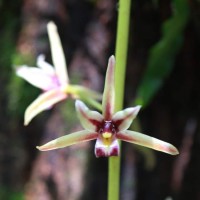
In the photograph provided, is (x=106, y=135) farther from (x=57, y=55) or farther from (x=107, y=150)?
(x=57, y=55)

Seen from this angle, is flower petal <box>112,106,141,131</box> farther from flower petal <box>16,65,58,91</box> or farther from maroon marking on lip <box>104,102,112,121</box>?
flower petal <box>16,65,58,91</box>

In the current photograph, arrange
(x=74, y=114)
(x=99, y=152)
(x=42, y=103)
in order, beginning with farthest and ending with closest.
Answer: (x=74, y=114) → (x=42, y=103) → (x=99, y=152)

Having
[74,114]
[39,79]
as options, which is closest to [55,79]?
[39,79]

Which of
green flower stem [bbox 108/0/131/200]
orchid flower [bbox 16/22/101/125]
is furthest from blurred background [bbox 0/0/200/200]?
green flower stem [bbox 108/0/131/200]

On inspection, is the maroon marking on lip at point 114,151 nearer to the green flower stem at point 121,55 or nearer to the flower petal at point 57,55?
the green flower stem at point 121,55

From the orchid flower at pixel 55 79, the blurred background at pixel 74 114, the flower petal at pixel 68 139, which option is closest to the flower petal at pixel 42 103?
the orchid flower at pixel 55 79
